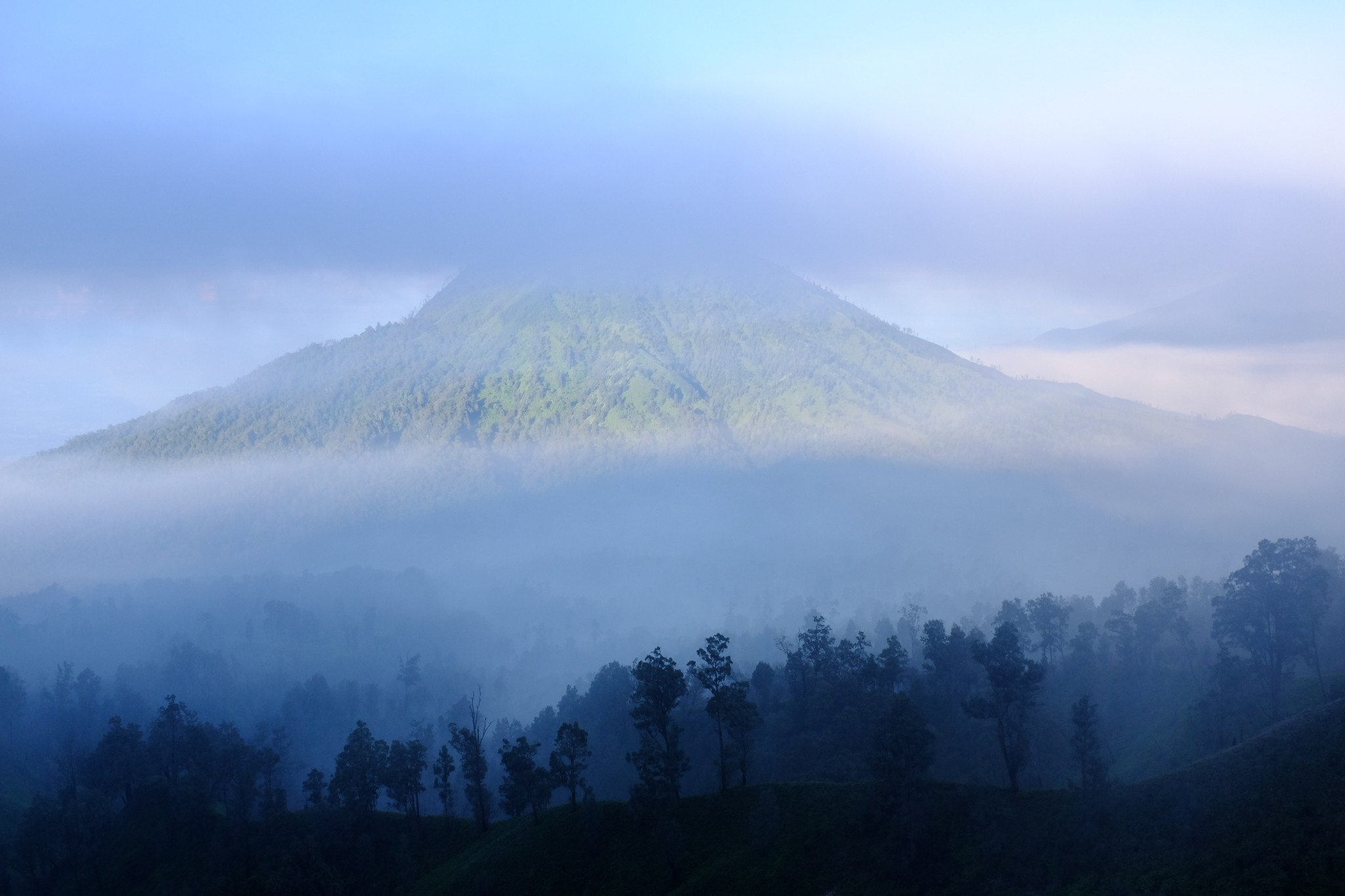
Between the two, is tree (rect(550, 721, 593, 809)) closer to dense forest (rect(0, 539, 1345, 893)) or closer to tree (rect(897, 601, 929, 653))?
dense forest (rect(0, 539, 1345, 893))

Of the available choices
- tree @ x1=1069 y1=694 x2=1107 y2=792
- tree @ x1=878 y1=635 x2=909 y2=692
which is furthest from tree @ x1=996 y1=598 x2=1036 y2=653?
tree @ x1=1069 y1=694 x2=1107 y2=792

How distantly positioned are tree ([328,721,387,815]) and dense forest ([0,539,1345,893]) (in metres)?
0.31

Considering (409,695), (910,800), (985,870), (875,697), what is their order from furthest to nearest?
(409,695) < (875,697) < (910,800) < (985,870)

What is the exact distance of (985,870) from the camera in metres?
58.6

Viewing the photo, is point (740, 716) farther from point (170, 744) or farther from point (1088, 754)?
point (170, 744)

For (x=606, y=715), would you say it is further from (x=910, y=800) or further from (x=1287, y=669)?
(x=1287, y=669)

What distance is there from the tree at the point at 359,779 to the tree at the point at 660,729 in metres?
27.4

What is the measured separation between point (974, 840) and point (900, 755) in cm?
728

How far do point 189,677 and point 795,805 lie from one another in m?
144

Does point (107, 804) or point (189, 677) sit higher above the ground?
point (189, 677)

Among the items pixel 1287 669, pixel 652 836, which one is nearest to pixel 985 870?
pixel 652 836

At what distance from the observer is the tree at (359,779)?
91.1m

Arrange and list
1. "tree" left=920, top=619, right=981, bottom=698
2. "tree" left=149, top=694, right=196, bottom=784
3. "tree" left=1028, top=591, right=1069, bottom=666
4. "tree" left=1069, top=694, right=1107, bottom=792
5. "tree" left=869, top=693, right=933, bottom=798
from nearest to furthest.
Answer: "tree" left=1069, top=694, right=1107, bottom=792
"tree" left=869, top=693, right=933, bottom=798
"tree" left=920, top=619, right=981, bottom=698
"tree" left=149, top=694, right=196, bottom=784
"tree" left=1028, top=591, right=1069, bottom=666

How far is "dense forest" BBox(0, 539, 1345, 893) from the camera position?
56.2 metres
